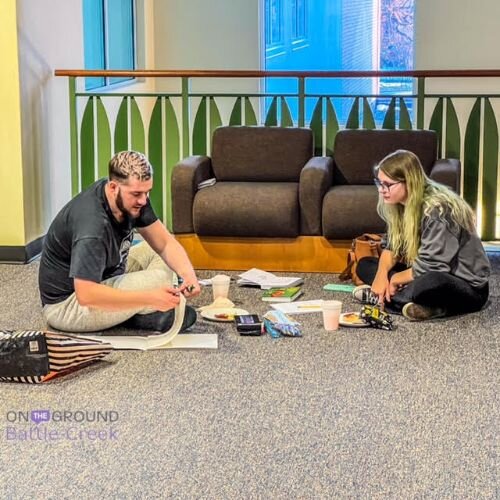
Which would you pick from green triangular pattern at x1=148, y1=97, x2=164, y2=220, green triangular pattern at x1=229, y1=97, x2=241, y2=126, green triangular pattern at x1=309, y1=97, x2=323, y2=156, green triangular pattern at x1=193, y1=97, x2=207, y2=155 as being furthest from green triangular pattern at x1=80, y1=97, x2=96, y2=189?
green triangular pattern at x1=309, y1=97, x2=323, y2=156

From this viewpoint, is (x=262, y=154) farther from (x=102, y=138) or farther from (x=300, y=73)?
(x=102, y=138)

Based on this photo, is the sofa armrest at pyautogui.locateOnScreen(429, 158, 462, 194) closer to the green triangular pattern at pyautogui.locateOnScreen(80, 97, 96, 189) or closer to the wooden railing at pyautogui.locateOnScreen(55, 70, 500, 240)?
the wooden railing at pyautogui.locateOnScreen(55, 70, 500, 240)

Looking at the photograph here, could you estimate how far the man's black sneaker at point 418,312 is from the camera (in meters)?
4.69

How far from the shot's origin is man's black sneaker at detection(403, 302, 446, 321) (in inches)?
185

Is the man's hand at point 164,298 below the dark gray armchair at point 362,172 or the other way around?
below

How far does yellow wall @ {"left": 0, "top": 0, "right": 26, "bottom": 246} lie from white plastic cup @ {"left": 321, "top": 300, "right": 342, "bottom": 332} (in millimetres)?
2286

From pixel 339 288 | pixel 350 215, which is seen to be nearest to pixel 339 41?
pixel 350 215

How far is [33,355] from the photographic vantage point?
3.80 metres

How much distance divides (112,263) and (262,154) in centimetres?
198

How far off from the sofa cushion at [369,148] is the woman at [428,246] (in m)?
1.13

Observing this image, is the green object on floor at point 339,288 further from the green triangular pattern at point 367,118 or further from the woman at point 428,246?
the green triangular pattern at point 367,118

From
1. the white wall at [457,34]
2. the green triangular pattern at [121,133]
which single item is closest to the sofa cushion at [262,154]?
the green triangular pattern at [121,133]

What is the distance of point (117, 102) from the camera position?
8.46 meters

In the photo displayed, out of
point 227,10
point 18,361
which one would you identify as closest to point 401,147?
point 18,361
